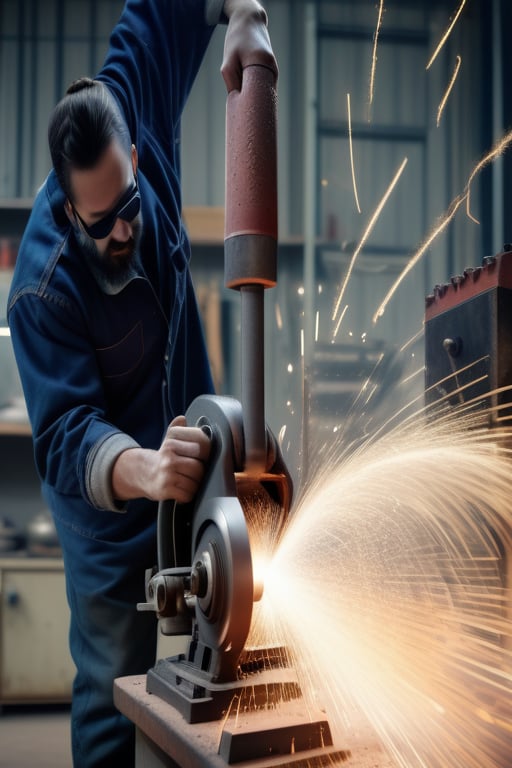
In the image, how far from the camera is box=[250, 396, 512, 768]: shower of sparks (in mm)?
Result: 793

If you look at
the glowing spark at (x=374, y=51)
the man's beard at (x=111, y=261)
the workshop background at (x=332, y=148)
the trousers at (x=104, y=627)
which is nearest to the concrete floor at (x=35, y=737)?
the workshop background at (x=332, y=148)

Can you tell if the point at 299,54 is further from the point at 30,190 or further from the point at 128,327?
the point at 128,327

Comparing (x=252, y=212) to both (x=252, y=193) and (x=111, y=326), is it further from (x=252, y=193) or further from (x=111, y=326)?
(x=111, y=326)

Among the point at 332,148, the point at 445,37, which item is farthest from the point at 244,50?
the point at 445,37

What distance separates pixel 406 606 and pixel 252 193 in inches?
22.8

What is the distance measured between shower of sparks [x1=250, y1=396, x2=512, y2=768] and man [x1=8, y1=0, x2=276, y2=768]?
0.28m

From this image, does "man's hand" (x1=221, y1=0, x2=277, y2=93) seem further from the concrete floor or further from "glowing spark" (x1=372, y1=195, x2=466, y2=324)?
"glowing spark" (x1=372, y1=195, x2=466, y2=324)

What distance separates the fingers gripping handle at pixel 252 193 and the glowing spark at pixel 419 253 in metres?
2.54

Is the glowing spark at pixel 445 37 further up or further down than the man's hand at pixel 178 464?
further up

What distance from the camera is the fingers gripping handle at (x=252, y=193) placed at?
898mm

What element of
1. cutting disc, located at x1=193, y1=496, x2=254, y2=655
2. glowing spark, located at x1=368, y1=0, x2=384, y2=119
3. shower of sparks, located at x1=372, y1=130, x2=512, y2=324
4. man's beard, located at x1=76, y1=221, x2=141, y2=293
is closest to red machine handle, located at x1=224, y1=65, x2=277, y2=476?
cutting disc, located at x1=193, y1=496, x2=254, y2=655

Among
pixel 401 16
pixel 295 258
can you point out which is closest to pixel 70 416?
pixel 295 258

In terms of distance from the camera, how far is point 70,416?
1.09 meters

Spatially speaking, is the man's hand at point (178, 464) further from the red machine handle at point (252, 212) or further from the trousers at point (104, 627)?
the trousers at point (104, 627)
